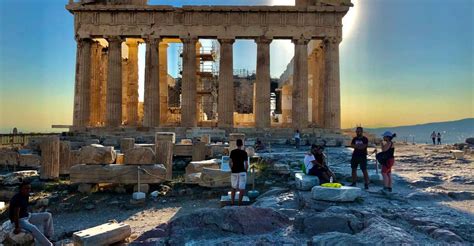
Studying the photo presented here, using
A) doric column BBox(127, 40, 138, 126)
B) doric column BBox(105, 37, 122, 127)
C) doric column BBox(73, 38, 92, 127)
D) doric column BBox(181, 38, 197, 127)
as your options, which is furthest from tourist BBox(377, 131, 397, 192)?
doric column BBox(127, 40, 138, 126)

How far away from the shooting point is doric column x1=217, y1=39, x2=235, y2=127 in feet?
100

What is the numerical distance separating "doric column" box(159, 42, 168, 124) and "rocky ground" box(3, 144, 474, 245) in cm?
1965

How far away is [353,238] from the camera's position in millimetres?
6215

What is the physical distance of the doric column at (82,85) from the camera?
102 feet

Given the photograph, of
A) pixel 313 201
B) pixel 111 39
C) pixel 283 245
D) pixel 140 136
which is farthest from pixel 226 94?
pixel 283 245

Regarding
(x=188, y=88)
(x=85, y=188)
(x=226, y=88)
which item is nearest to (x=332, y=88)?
(x=226, y=88)

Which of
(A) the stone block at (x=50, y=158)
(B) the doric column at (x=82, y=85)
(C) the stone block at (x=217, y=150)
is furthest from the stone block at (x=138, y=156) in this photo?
(B) the doric column at (x=82, y=85)

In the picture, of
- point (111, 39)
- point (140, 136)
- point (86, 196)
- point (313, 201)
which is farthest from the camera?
point (111, 39)

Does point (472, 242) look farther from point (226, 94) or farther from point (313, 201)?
point (226, 94)

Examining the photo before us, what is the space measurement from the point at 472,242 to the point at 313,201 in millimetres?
3102

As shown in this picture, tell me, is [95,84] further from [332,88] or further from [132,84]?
[332,88]

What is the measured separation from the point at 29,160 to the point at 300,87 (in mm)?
18639

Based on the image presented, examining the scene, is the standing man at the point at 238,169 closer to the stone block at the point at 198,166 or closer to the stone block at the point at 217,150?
the stone block at the point at 198,166

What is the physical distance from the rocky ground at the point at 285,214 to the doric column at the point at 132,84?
18.8 meters
